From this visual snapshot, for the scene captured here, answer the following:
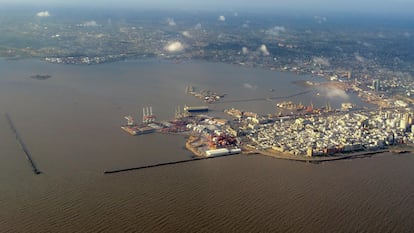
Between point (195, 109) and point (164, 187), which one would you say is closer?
point (164, 187)

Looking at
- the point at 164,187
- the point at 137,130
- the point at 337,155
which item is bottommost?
the point at 337,155

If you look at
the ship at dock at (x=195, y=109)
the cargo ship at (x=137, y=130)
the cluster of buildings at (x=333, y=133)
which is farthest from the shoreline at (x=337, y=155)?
the ship at dock at (x=195, y=109)

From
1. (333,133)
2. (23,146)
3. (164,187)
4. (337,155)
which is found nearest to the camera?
(164,187)

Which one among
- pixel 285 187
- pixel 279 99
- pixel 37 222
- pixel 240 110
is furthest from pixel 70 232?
pixel 279 99

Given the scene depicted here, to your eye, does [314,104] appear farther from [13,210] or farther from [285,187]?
[13,210]

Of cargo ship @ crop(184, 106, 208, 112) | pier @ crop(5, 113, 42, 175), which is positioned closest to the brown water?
pier @ crop(5, 113, 42, 175)

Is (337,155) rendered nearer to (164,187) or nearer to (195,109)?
(164,187)

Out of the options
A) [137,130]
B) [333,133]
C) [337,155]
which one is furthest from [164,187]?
[333,133]

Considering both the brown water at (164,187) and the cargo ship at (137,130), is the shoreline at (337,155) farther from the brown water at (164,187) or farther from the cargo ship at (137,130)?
the cargo ship at (137,130)
